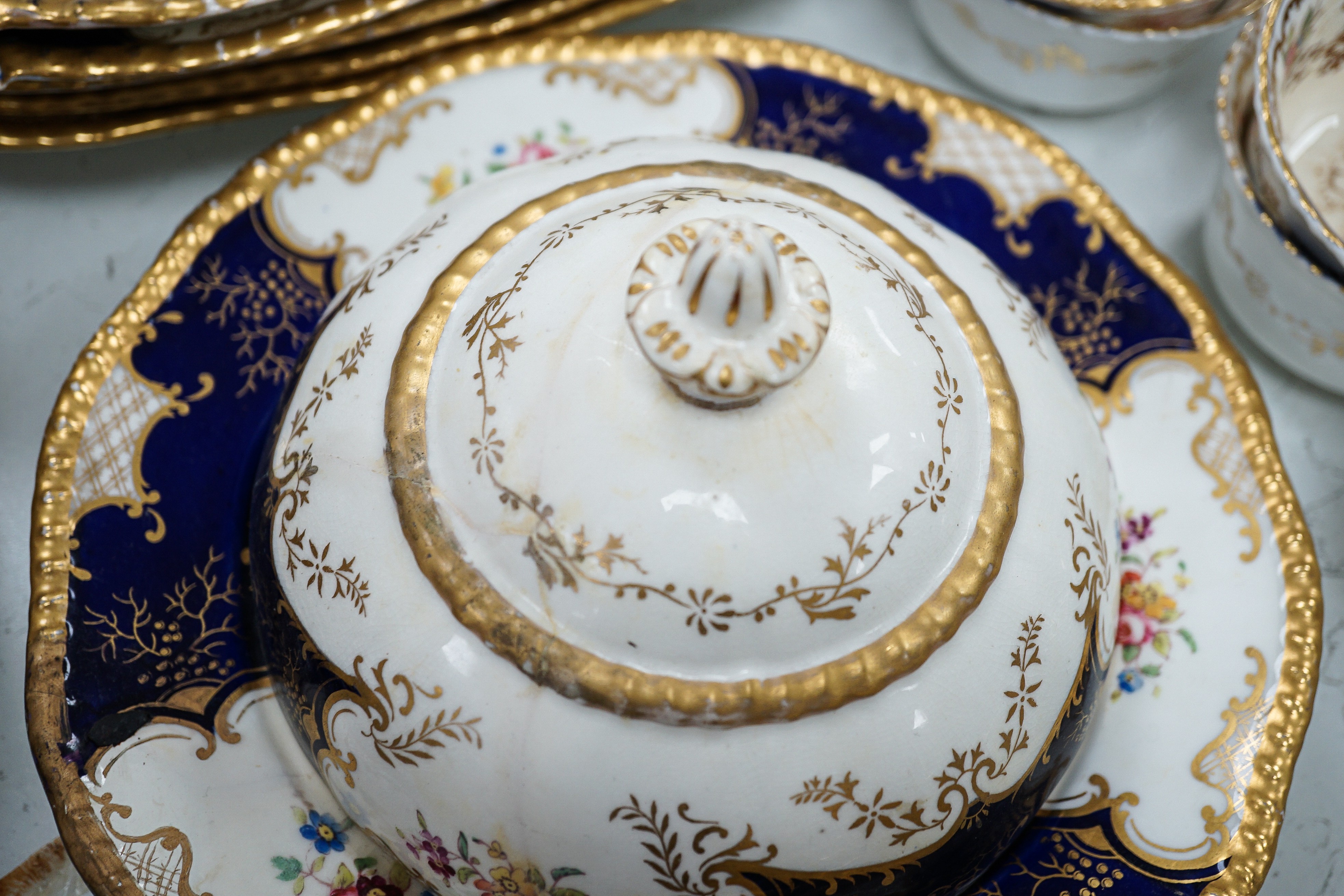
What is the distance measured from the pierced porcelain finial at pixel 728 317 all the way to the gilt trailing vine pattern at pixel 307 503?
25 centimetres

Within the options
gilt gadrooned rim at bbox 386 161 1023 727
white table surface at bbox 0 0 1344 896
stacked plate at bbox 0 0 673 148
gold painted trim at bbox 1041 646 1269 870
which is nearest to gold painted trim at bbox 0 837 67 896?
white table surface at bbox 0 0 1344 896

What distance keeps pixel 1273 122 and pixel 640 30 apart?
2.15ft

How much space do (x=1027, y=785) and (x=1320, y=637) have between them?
0.33 m

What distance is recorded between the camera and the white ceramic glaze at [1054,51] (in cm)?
109

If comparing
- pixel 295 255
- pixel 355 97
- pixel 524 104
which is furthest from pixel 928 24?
pixel 295 255

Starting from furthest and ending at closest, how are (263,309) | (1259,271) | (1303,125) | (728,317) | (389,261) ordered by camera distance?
(1303,125)
(1259,271)
(263,309)
(389,261)
(728,317)

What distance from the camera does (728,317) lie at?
0.50 m

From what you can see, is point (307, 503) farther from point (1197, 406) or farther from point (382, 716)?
point (1197, 406)

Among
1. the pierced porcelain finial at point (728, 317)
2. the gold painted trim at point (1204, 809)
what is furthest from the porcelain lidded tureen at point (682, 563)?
the gold painted trim at point (1204, 809)

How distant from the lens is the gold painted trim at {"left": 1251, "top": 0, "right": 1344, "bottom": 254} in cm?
93

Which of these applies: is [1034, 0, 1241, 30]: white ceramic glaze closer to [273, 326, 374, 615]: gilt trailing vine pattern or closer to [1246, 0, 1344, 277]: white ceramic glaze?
[1246, 0, 1344, 277]: white ceramic glaze

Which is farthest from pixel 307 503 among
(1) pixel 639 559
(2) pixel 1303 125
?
(2) pixel 1303 125

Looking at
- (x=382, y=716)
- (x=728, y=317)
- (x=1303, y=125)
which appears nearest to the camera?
(x=728, y=317)

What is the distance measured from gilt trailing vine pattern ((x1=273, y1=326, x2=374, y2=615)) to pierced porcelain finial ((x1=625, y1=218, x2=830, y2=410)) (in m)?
0.25
